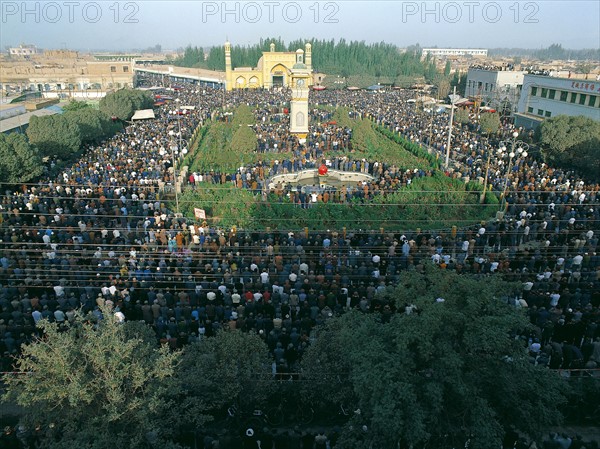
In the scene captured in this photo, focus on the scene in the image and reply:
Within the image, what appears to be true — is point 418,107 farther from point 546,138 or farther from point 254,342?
point 254,342

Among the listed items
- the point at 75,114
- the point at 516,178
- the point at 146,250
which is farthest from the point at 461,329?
the point at 75,114

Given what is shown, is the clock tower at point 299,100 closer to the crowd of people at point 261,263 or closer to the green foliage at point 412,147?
the green foliage at point 412,147

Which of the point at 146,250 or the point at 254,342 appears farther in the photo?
the point at 146,250

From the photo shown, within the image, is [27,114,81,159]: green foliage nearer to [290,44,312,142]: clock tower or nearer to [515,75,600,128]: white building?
[290,44,312,142]: clock tower

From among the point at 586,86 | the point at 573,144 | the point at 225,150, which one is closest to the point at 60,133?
the point at 225,150

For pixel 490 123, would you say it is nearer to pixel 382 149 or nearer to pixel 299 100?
pixel 382 149

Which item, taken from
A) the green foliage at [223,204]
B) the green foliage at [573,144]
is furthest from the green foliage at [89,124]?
the green foliage at [573,144]
